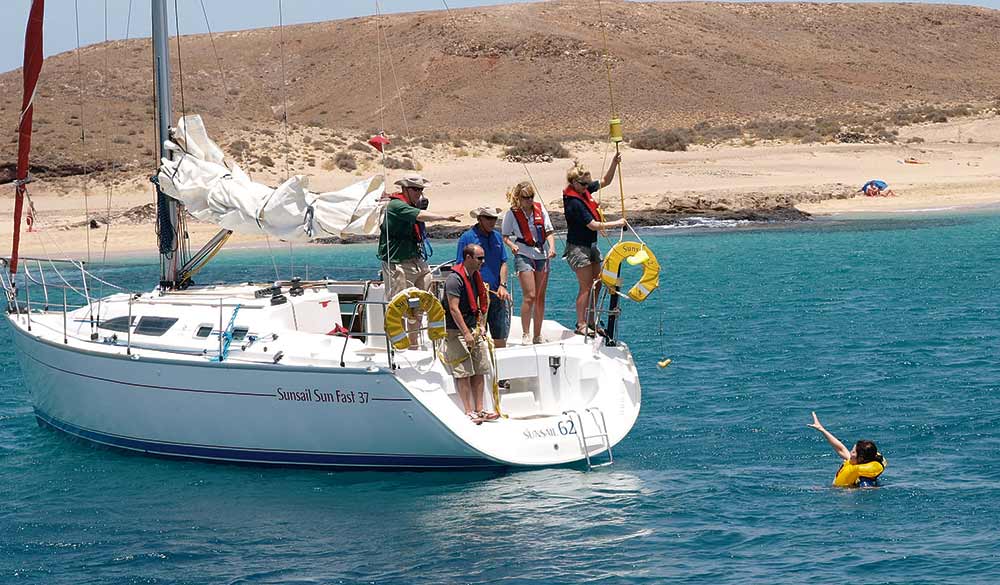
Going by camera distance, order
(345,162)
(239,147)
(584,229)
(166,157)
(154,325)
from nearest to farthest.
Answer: (584,229), (154,325), (166,157), (239,147), (345,162)

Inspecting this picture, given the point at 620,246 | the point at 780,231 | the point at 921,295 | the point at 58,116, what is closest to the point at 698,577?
the point at 620,246

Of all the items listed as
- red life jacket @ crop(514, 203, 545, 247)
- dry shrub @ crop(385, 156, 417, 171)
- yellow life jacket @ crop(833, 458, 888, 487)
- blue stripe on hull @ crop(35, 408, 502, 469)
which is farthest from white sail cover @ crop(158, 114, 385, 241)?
dry shrub @ crop(385, 156, 417, 171)

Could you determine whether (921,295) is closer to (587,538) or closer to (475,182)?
(587,538)

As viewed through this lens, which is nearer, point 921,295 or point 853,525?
point 853,525

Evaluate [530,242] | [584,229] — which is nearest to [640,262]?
[584,229]

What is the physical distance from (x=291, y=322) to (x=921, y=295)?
46.2ft

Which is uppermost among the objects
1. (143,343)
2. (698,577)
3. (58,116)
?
(58,116)

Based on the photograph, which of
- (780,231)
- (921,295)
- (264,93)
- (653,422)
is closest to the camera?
(653,422)

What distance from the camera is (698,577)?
9.85 meters

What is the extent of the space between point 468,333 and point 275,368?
6.10 ft

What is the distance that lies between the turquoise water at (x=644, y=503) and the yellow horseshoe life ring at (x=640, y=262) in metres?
1.68

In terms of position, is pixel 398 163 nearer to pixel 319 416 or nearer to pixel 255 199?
pixel 255 199

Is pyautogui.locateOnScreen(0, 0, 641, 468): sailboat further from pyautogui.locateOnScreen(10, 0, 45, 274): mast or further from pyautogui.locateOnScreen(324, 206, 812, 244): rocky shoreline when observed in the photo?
pyautogui.locateOnScreen(324, 206, 812, 244): rocky shoreline

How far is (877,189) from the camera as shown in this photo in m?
42.9
